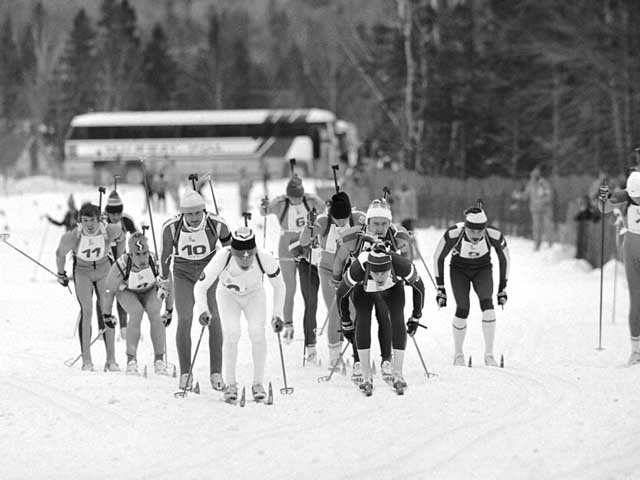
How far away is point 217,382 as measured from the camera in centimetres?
939

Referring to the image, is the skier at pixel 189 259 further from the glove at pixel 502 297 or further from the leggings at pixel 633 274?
the leggings at pixel 633 274

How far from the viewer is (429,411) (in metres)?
8.30

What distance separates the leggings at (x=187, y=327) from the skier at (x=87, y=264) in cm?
143

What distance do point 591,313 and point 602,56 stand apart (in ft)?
71.0

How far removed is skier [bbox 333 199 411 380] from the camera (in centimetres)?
920

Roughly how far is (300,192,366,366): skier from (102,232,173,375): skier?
163cm

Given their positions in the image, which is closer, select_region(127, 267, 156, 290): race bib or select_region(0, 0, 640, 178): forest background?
select_region(127, 267, 156, 290): race bib

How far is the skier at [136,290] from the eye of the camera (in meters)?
10.2

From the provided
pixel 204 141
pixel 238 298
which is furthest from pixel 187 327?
pixel 204 141

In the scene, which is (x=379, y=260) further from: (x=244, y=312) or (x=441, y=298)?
(x=441, y=298)

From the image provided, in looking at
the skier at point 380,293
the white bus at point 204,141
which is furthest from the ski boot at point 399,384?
the white bus at point 204,141

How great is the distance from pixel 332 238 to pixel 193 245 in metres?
1.71

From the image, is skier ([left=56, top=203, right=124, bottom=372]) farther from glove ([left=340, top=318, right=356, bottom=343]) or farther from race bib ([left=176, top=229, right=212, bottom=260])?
glove ([left=340, top=318, right=356, bottom=343])

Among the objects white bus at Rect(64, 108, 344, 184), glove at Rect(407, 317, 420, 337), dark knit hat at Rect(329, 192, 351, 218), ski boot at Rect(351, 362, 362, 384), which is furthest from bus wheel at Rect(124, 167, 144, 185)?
glove at Rect(407, 317, 420, 337)
